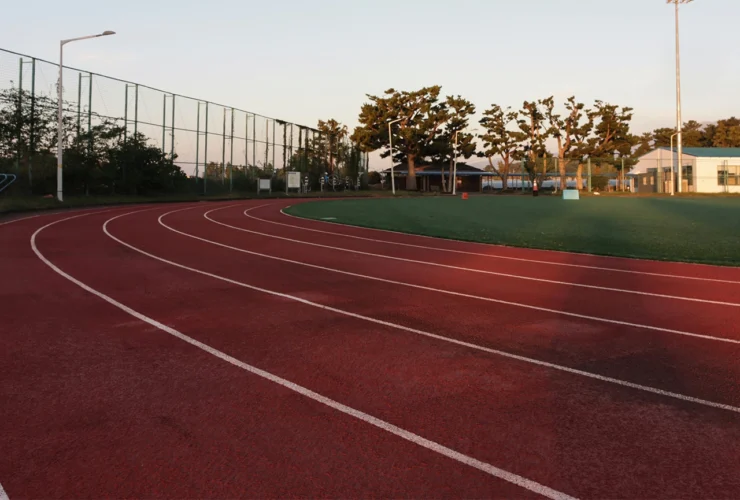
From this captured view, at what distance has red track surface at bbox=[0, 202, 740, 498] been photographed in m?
3.58

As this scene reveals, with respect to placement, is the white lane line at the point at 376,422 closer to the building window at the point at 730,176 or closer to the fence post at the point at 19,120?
the fence post at the point at 19,120

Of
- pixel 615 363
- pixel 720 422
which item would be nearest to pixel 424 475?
pixel 720 422

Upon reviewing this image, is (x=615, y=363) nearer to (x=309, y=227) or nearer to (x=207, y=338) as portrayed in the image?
(x=207, y=338)

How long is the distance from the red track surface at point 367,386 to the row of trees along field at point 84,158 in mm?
23415

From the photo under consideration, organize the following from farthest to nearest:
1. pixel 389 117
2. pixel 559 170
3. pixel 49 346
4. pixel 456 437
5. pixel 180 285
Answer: pixel 389 117
pixel 559 170
pixel 180 285
pixel 49 346
pixel 456 437

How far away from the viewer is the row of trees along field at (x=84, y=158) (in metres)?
30.9

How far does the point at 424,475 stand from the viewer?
11.7 ft

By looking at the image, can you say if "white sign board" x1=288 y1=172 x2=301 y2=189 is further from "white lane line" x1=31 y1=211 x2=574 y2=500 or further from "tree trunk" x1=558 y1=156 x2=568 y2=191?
"white lane line" x1=31 y1=211 x2=574 y2=500

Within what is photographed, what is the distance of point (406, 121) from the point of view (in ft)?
257

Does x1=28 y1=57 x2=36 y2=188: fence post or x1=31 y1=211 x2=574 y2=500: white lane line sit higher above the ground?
x1=28 y1=57 x2=36 y2=188: fence post

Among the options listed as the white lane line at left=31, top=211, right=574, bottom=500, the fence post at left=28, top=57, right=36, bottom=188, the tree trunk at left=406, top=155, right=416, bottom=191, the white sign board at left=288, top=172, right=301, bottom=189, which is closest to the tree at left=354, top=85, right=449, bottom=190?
the tree trunk at left=406, top=155, right=416, bottom=191

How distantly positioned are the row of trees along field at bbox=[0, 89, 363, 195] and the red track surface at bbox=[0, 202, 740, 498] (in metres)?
23.4

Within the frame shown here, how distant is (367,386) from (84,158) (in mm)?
34047

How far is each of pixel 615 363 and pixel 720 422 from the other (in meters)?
1.46
